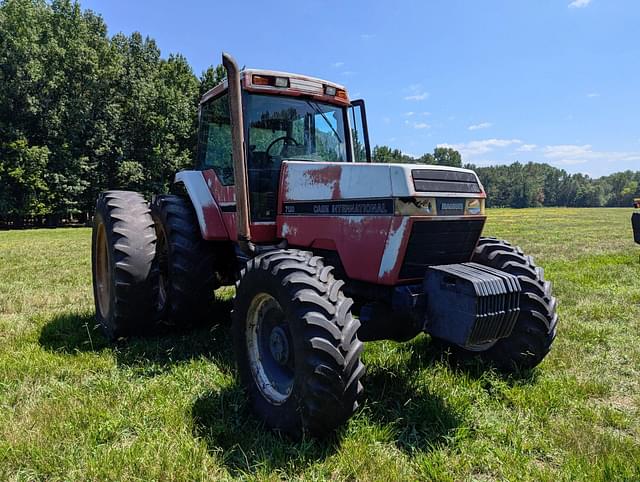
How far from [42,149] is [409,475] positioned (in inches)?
1310

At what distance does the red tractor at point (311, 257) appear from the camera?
2.71 m

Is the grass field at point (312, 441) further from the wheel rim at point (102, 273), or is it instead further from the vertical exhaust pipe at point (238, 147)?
the vertical exhaust pipe at point (238, 147)

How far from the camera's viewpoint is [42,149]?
29.2 metres

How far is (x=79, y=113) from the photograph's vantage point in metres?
31.0

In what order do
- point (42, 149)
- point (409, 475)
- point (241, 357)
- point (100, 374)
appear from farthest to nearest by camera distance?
point (42, 149), point (100, 374), point (241, 357), point (409, 475)

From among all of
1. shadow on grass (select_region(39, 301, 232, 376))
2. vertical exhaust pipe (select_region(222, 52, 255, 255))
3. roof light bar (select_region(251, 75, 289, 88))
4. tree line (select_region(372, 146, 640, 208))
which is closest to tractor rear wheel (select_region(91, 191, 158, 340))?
shadow on grass (select_region(39, 301, 232, 376))

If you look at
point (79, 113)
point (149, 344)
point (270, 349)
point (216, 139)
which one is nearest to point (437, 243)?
point (270, 349)

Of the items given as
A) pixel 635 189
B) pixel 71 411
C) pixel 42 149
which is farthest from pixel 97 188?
pixel 635 189

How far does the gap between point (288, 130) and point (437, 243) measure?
1913mm

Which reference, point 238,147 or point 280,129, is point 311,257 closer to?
point 238,147

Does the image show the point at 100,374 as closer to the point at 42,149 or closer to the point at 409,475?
the point at 409,475

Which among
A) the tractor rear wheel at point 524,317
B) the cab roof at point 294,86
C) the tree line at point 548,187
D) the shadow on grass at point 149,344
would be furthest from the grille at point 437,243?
the tree line at point 548,187

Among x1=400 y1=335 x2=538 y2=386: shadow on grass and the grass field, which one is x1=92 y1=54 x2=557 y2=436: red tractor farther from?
the grass field

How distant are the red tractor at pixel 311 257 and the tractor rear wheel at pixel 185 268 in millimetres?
14
